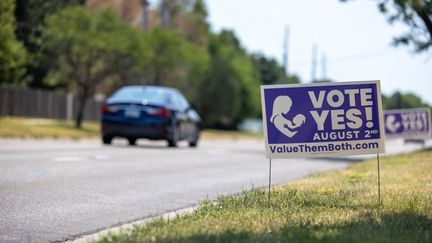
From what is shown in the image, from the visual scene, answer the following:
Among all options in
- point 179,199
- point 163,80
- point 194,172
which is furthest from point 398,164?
point 163,80

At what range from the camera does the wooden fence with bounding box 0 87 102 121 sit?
1553 inches

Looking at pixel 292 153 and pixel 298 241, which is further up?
pixel 292 153

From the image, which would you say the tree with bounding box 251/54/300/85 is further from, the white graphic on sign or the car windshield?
the car windshield

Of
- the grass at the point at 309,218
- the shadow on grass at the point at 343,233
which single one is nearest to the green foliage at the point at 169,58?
the grass at the point at 309,218

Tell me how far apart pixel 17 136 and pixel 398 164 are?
12.6 metres

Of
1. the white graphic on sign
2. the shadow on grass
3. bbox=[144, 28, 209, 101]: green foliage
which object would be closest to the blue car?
the white graphic on sign

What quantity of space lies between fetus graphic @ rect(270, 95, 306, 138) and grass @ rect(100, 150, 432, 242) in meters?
0.75

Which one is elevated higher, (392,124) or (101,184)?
(392,124)

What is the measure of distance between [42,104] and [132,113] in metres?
25.7

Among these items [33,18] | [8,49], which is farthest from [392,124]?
[33,18]

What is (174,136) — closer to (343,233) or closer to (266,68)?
(343,233)

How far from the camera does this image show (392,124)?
21719 mm

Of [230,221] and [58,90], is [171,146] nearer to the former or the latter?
[230,221]

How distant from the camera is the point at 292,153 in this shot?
7.88 m
